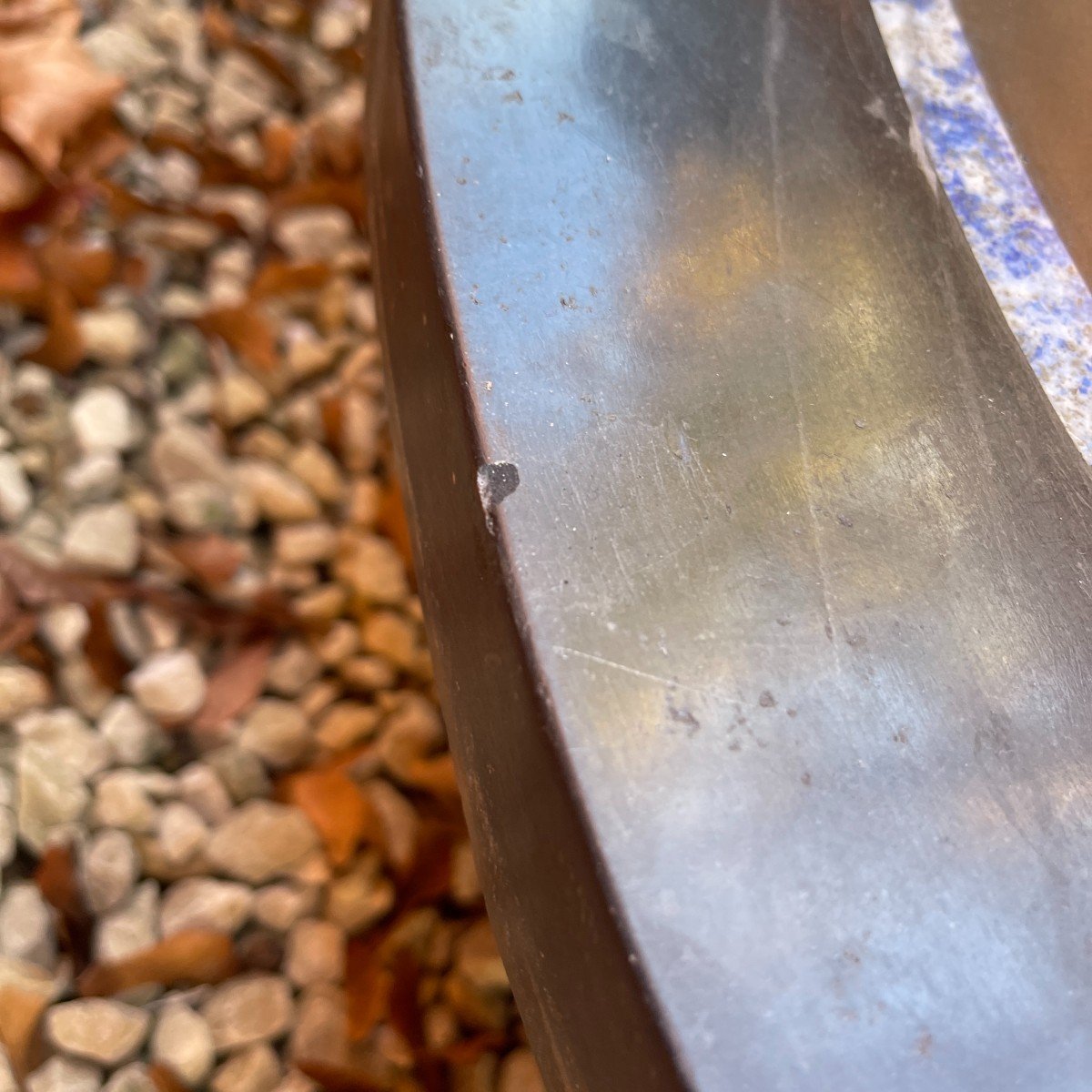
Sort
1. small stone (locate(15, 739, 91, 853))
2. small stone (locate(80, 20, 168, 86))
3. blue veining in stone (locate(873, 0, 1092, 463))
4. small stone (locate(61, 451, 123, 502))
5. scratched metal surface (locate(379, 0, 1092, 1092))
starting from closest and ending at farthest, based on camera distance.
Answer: scratched metal surface (locate(379, 0, 1092, 1092)) → blue veining in stone (locate(873, 0, 1092, 463)) → small stone (locate(15, 739, 91, 853)) → small stone (locate(61, 451, 123, 502)) → small stone (locate(80, 20, 168, 86))

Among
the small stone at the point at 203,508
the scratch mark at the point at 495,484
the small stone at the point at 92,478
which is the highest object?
the scratch mark at the point at 495,484

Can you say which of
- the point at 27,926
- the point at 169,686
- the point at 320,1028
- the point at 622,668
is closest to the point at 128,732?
the point at 169,686

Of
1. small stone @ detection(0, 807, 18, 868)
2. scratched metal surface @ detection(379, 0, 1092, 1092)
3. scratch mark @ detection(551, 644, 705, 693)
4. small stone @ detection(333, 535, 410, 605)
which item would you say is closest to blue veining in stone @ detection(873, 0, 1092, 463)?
scratched metal surface @ detection(379, 0, 1092, 1092)

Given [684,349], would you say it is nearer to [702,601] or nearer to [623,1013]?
[702,601]

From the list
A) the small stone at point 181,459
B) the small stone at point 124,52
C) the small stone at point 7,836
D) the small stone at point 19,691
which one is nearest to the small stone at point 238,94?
the small stone at point 124,52

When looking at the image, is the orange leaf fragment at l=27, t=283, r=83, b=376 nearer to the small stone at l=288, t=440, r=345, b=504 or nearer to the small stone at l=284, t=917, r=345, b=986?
the small stone at l=288, t=440, r=345, b=504

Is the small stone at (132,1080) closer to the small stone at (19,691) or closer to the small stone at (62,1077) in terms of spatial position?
the small stone at (62,1077)
